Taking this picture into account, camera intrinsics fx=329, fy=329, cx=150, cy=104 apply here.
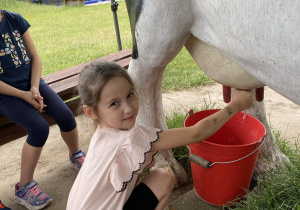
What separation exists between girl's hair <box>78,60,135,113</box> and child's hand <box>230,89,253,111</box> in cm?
41

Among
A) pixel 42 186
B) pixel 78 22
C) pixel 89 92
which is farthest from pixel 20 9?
pixel 89 92

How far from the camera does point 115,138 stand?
1.18 meters

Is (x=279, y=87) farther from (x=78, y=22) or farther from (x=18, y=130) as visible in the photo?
(x=78, y=22)

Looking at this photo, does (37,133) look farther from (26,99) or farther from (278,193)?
(278,193)

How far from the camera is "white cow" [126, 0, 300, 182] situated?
0.82 meters

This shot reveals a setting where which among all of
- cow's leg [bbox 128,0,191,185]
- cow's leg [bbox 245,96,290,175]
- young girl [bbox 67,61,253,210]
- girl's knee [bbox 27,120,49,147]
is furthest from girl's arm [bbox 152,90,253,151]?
girl's knee [bbox 27,120,49,147]

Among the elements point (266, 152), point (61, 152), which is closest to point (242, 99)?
point (266, 152)

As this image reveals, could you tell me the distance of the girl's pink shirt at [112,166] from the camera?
1.13 m

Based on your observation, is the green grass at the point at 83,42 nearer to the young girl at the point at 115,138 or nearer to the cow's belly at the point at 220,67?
the cow's belly at the point at 220,67

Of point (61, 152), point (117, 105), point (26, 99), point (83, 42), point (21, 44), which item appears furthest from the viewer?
point (83, 42)

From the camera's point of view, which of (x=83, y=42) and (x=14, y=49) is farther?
(x=83, y=42)

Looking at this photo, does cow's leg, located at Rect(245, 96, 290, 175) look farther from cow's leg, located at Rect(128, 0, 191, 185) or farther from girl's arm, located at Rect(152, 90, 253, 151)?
girl's arm, located at Rect(152, 90, 253, 151)

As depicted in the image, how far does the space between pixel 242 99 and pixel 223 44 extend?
0.28 meters

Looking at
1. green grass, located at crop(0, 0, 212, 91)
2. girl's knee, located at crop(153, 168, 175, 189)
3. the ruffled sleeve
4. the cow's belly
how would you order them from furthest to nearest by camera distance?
green grass, located at crop(0, 0, 212, 91), girl's knee, located at crop(153, 168, 175, 189), the cow's belly, the ruffled sleeve
